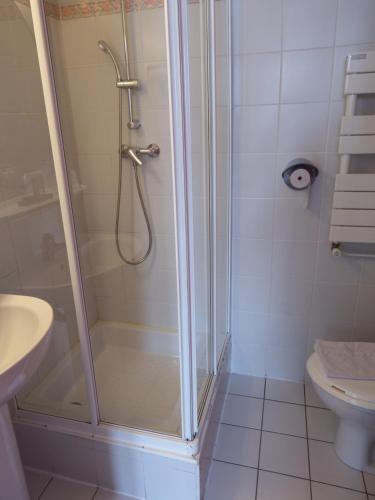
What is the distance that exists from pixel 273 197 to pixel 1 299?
1221 mm

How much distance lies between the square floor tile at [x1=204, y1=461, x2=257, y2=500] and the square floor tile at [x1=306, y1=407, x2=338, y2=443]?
0.37 m

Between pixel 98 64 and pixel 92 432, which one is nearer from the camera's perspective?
pixel 92 432

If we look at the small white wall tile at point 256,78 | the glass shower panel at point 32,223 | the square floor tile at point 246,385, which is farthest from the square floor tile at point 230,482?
the small white wall tile at point 256,78

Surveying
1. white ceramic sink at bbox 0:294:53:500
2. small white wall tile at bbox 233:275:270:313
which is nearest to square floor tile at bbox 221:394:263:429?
small white wall tile at bbox 233:275:270:313

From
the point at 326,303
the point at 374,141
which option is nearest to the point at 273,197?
the point at 374,141

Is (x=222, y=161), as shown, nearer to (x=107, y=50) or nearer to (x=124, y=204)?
(x=124, y=204)

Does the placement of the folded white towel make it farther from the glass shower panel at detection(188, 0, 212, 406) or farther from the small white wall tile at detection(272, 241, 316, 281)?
the glass shower panel at detection(188, 0, 212, 406)

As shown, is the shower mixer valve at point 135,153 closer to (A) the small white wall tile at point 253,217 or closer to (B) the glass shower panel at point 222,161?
(B) the glass shower panel at point 222,161

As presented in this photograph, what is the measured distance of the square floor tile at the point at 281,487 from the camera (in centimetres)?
137

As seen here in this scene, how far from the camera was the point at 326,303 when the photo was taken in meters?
1.78

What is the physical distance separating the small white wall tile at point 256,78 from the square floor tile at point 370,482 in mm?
1617

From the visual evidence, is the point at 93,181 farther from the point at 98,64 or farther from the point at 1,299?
the point at 1,299

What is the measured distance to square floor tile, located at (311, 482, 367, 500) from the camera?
136cm

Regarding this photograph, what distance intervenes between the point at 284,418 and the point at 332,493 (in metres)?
0.39
